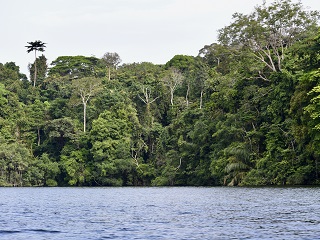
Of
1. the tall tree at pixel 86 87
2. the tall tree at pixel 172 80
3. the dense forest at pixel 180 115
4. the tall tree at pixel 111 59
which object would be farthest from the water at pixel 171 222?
the tall tree at pixel 111 59

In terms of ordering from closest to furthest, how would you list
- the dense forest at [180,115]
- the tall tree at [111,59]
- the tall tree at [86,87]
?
1. the dense forest at [180,115]
2. the tall tree at [86,87]
3. the tall tree at [111,59]

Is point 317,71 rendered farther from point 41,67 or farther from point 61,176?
point 41,67

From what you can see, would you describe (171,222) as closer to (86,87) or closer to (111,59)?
(86,87)

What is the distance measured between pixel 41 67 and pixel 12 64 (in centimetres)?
595

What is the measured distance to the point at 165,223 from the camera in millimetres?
23281

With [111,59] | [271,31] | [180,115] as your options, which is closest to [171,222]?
[271,31]

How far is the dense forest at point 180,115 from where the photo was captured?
59406 mm

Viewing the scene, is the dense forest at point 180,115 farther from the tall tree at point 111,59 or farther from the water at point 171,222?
the water at point 171,222

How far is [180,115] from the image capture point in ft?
283

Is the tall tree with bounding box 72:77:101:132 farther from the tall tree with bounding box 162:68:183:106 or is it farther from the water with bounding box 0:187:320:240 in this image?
the water with bounding box 0:187:320:240

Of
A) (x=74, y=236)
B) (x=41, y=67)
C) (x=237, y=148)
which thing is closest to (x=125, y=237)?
(x=74, y=236)

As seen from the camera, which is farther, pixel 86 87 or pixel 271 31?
pixel 86 87

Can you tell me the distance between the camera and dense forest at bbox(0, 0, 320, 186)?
5941cm

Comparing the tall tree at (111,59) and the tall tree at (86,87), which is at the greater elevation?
the tall tree at (111,59)
